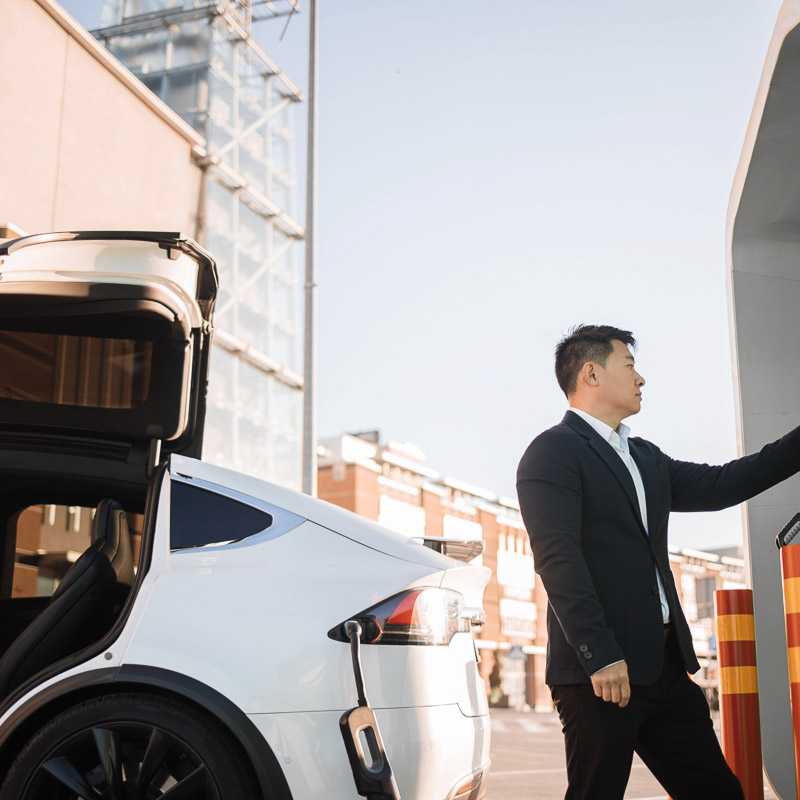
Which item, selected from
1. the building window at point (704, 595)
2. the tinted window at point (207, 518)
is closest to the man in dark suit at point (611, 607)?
the tinted window at point (207, 518)

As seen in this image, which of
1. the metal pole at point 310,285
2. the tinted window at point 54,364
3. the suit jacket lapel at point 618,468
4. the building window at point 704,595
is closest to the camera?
the suit jacket lapel at point 618,468

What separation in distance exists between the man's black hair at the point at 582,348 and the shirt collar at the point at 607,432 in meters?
0.13

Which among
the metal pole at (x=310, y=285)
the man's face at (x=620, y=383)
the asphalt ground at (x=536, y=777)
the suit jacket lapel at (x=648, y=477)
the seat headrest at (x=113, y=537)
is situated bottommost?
the asphalt ground at (x=536, y=777)

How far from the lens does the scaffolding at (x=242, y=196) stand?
30.0 m

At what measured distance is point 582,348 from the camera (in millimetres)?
3592

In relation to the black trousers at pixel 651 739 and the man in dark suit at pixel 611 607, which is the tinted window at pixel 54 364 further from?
the black trousers at pixel 651 739

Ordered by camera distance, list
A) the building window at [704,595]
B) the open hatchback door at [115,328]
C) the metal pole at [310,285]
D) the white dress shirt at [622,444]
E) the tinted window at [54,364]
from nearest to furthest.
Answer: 1. the white dress shirt at [622,444]
2. the open hatchback door at [115,328]
3. the tinted window at [54,364]
4. the metal pole at [310,285]
5. the building window at [704,595]

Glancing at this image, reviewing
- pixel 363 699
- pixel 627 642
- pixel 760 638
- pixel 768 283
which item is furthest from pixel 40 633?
pixel 768 283

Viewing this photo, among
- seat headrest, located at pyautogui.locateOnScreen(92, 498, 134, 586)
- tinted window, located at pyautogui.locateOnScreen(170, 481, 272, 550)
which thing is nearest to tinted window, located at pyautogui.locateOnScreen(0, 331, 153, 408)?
seat headrest, located at pyautogui.locateOnScreen(92, 498, 134, 586)

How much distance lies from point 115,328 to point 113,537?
4.03 feet

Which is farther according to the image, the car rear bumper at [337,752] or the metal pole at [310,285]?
the metal pole at [310,285]

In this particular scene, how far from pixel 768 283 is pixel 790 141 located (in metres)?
0.98

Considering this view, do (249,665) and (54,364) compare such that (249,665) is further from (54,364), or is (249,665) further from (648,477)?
(54,364)

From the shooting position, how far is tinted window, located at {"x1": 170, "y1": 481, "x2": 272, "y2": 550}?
10.9ft
